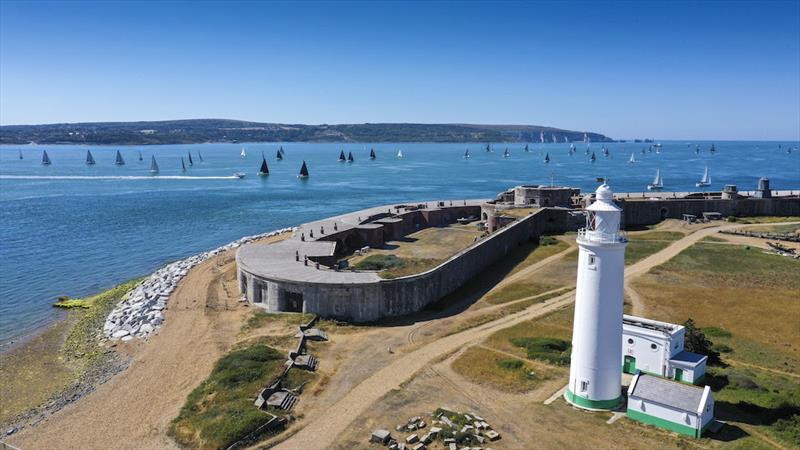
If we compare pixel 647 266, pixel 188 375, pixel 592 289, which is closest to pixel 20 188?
pixel 188 375

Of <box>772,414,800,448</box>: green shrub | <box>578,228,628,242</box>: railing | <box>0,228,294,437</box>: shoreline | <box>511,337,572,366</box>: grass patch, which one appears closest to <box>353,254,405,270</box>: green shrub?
<box>511,337,572,366</box>: grass patch

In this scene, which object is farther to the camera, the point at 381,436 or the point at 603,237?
the point at 603,237


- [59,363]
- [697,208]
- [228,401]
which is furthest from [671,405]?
[697,208]

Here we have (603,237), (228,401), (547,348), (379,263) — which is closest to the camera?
(603,237)

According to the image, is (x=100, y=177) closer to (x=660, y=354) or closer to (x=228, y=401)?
(x=228, y=401)

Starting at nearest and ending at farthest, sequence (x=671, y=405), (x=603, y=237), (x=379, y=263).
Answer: (x=671, y=405) → (x=603, y=237) → (x=379, y=263)

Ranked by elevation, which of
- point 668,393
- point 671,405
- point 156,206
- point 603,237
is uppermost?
point 603,237

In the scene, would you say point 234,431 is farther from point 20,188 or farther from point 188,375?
point 20,188
